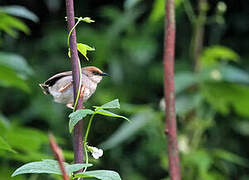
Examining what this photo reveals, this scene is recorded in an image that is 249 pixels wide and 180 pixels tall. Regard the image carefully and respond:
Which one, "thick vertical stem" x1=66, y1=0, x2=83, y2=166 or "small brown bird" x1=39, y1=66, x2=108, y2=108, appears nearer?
"thick vertical stem" x1=66, y1=0, x2=83, y2=166

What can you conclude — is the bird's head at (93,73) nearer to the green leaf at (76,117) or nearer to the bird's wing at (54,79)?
the bird's wing at (54,79)

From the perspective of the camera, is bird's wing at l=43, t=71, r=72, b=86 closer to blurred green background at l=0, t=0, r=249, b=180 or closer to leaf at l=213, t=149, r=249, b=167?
leaf at l=213, t=149, r=249, b=167

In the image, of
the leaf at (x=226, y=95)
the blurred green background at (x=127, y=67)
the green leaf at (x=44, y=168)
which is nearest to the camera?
the green leaf at (x=44, y=168)

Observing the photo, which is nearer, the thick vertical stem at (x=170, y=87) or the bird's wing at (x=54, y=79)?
the bird's wing at (x=54, y=79)

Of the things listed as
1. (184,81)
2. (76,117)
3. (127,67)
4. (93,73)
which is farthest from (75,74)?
(127,67)

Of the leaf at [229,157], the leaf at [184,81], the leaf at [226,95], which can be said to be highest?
the leaf at [184,81]

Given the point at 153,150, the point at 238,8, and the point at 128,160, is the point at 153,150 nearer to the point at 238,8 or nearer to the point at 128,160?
the point at 128,160

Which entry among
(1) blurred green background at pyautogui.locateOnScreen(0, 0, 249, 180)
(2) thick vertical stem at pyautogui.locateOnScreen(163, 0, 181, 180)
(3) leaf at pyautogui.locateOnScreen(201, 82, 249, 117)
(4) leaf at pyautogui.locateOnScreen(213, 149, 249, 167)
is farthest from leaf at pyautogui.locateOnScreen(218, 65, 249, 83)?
(2) thick vertical stem at pyautogui.locateOnScreen(163, 0, 181, 180)

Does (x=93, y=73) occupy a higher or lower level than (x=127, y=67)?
higher

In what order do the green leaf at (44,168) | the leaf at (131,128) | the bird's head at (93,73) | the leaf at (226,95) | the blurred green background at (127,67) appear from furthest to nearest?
1. the blurred green background at (127,67)
2. the leaf at (226,95)
3. the leaf at (131,128)
4. the bird's head at (93,73)
5. the green leaf at (44,168)

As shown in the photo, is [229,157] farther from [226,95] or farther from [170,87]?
[170,87]

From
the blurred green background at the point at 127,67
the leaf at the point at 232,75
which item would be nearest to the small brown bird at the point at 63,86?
the leaf at the point at 232,75

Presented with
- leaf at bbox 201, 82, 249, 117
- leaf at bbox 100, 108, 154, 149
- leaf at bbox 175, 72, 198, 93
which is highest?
leaf at bbox 175, 72, 198, 93

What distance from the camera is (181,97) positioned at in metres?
2.20
